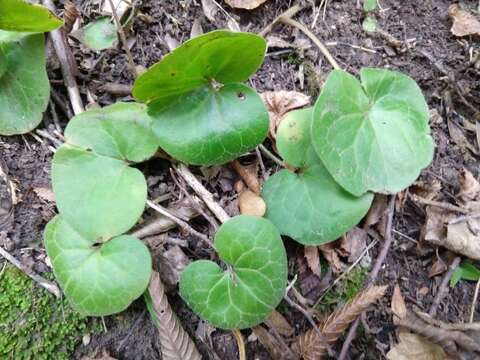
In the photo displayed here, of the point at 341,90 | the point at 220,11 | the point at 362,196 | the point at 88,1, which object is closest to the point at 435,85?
the point at 341,90

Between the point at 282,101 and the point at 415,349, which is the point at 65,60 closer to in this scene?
the point at 282,101

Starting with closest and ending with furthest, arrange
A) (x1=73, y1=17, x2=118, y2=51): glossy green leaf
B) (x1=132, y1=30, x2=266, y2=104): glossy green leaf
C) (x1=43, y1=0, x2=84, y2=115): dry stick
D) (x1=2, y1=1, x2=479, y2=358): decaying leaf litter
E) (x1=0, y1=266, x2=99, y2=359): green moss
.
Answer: (x1=132, y1=30, x2=266, y2=104): glossy green leaf → (x1=0, y1=266, x2=99, y2=359): green moss → (x1=2, y1=1, x2=479, y2=358): decaying leaf litter → (x1=43, y1=0, x2=84, y2=115): dry stick → (x1=73, y1=17, x2=118, y2=51): glossy green leaf

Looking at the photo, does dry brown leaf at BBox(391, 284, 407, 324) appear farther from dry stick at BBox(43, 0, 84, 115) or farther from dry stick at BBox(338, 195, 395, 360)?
dry stick at BBox(43, 0, 84, 115)

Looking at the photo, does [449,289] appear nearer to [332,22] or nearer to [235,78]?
[235,78]

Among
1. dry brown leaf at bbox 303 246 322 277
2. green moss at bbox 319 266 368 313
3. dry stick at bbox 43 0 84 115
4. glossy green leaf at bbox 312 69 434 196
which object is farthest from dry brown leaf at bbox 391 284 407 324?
dry stick at bbox 43 0 84 115

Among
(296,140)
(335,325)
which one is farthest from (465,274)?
(296,140)

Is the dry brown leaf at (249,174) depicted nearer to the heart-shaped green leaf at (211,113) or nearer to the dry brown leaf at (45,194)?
the heart-shaped green leaf at (211,113)
